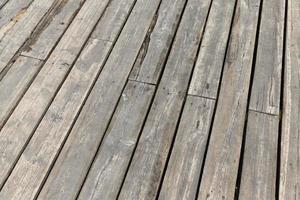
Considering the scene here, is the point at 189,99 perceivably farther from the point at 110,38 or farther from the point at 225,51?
the point at 110,38

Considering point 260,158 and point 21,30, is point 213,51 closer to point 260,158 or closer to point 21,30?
point 260,158

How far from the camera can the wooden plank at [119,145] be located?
5.25 feet

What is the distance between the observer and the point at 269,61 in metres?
2.14

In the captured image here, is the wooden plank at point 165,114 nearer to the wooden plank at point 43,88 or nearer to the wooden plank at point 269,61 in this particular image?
the wooden plank at point 269,61

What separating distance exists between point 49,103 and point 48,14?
2.54ft

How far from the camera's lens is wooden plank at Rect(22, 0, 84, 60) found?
85.9 inches

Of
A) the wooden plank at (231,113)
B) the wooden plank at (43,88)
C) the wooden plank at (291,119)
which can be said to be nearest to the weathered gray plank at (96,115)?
the wooden plank at (43,88)

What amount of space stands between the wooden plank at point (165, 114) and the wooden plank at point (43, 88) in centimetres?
52

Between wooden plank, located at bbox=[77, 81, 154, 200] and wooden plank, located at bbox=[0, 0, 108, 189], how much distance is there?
356 millimetres

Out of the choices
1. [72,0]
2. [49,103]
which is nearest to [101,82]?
[49,103]

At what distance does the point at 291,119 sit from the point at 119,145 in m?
0.85

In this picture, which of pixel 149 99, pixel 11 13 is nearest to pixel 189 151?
pixel 149 99

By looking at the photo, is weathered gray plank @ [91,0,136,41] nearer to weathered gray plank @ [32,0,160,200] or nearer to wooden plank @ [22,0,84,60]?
weathered gray plank @ [32,0,160,200]

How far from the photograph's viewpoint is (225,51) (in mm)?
2197
